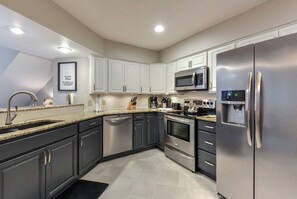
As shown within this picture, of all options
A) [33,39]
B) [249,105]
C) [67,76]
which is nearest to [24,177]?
[33,39]

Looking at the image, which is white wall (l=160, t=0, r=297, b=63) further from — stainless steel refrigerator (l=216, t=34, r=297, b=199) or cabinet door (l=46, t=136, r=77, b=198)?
cabinet door (l=46, t=136, r=77, b=198)

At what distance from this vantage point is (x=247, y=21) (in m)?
2.37

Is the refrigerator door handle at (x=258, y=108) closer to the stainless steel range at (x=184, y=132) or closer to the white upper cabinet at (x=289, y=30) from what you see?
the white upper cabinet at (x=289, y=30)

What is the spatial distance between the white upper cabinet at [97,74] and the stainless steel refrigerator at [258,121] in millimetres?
2368

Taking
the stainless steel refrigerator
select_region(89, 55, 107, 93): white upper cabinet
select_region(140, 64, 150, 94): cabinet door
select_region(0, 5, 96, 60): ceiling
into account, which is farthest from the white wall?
select_region(0, 5, 96, 60): ceiling

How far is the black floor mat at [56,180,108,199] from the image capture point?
2006 millimetres

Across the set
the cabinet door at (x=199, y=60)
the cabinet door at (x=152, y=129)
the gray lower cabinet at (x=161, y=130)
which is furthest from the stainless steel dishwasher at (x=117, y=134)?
the cabinet door at (x=199, y=60)

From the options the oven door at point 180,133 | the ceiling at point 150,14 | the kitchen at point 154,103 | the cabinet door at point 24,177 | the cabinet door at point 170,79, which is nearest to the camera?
the cabinet door at point 24,177

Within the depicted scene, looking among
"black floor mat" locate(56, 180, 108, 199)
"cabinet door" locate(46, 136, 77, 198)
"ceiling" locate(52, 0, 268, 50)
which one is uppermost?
"ceiling" locate(52, 0, 268, 50)

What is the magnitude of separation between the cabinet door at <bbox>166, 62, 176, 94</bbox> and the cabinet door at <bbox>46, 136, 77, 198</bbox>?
2378 millimetres

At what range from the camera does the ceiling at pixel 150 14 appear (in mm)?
2213

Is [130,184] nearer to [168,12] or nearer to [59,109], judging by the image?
[59,109]

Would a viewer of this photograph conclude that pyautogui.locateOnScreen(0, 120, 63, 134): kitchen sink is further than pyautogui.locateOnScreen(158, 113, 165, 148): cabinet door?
No

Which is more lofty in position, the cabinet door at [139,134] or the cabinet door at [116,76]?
the cabinet door at [116,76]
